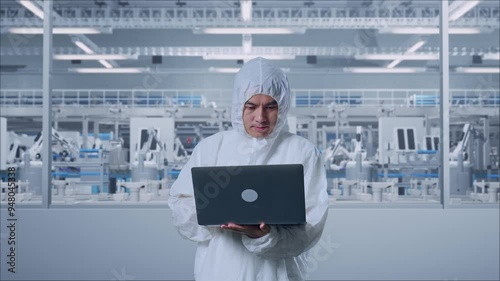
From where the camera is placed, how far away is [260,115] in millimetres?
1443

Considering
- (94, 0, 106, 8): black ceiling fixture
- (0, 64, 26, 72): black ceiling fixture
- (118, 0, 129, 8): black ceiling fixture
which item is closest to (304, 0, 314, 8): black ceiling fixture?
(118, 0, 129, 8): black ceiling fixture

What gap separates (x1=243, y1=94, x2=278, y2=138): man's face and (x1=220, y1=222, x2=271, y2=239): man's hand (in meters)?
0.30

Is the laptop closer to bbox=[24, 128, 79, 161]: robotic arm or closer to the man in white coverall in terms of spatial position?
the man in white coverall

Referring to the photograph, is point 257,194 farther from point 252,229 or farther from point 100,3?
point 100,3

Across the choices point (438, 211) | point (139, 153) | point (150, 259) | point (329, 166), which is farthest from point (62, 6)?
point (438, 211)

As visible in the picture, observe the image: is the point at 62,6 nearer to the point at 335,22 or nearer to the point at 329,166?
the point at 335,22

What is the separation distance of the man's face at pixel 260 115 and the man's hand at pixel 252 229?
30 cm

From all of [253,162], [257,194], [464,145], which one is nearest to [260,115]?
[253,162]

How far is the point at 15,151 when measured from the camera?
21.1 feet

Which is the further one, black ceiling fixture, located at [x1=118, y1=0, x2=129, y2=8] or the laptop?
black ceiling fixture, located at [x1=118, y1=0, x2=129, y2=8]

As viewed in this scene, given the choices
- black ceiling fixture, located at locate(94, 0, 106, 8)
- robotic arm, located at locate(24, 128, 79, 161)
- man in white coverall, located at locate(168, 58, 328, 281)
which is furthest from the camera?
black ceiling fixture, located at locate(94, 0, 106, 8)

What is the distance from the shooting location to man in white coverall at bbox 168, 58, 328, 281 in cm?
142

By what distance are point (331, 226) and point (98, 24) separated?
5623 millimetres

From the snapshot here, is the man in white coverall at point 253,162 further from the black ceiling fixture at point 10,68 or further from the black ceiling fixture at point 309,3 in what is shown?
the black ceiling fixture at point 10,68
